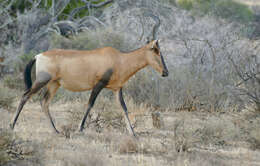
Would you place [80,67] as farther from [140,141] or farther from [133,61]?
[140,141]

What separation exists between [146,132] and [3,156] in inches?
166

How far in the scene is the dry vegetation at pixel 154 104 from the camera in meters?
7.07

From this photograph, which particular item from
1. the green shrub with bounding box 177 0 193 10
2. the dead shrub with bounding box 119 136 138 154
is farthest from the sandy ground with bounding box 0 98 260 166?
the green shrub with bounding box 177 0 193 10

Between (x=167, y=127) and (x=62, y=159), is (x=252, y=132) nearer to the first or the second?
(x=167, y=127)

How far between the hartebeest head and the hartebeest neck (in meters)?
0.12

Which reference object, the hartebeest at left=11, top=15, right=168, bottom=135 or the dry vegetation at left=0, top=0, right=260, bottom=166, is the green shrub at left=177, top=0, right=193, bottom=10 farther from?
the hartebeest at left=11, top=15, right=168, bottom=135

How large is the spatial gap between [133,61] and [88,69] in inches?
38.8

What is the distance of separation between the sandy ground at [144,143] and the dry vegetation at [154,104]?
0.06 ft

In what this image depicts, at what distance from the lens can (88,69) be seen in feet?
29.3

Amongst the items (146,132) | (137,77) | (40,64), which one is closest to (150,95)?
(137,77)

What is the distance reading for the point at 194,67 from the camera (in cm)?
1366

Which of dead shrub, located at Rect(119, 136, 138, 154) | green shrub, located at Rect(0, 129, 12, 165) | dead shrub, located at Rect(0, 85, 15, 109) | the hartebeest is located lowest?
dead shrub, located at Rect(0, 85, 15, 109)

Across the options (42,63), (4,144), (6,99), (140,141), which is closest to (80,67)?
(42,63)

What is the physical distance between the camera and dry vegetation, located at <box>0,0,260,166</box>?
23.2ft
